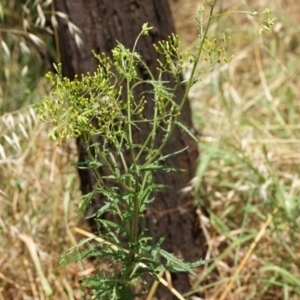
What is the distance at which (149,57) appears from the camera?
2.03 meters

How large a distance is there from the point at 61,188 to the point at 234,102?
977mm

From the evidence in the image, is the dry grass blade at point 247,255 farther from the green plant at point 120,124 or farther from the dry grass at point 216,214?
the green plant at point 120,124

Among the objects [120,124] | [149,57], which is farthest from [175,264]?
[149,57]

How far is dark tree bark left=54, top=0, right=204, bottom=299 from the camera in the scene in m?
2.00

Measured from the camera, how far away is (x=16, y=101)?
10.2ft

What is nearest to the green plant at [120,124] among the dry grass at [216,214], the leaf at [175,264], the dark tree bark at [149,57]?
the leaf at [175,264]

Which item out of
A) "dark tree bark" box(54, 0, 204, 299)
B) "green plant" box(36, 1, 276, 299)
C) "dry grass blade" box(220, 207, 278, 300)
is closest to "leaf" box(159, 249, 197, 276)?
"green plant" box(36, 1, 276, 299)

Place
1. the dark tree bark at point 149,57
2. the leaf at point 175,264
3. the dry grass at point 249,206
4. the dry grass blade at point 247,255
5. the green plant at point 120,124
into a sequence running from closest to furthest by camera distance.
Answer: the green plant at point 120,124, the leaf at point 175,264, the dark tree bark at point 149,57, the dry grass blade at point 247,255, the dry grass at point 249,206

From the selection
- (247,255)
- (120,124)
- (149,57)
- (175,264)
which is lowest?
(247,255)

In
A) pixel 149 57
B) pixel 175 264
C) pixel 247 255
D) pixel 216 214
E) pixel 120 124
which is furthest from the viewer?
pixel 216 214

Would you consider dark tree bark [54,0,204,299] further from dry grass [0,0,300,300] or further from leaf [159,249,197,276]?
leaf [159,249,197,276]

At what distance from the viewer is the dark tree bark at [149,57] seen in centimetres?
200

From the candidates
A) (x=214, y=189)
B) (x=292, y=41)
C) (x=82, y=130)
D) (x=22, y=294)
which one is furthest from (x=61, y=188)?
(x=292, y=41)

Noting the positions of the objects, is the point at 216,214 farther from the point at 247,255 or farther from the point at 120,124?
the point at 120,124
